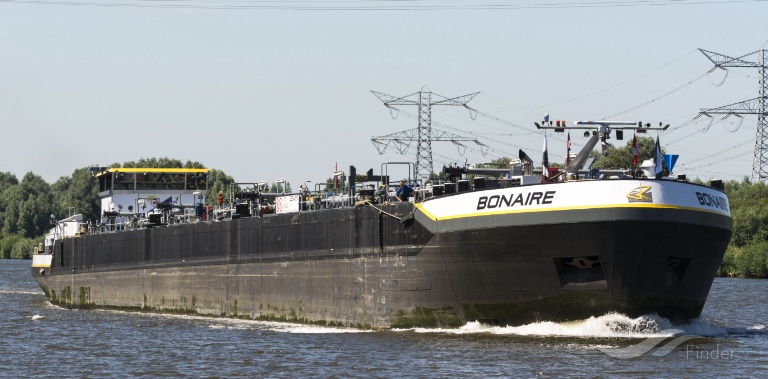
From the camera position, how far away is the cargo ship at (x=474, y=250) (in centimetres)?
2894

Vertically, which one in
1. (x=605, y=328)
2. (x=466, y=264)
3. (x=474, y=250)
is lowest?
(x=605, y=328)

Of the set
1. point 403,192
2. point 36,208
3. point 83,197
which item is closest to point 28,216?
point 36,208

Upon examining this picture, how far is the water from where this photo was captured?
26141mm

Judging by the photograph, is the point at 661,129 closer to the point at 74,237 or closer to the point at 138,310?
the point at 138,310

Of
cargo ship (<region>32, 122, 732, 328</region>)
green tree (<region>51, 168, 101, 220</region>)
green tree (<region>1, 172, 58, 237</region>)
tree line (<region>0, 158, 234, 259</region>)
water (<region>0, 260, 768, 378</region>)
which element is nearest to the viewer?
water (<region>0, 260, 768, 378</region>)

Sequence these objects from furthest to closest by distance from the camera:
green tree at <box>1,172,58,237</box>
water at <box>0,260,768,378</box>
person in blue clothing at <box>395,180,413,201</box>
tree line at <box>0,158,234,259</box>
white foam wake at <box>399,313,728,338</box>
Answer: green tree at <box>1,172,58,237</box> → tree line at <box>0,158,234,259</box> → person in blue clothing at <box>395,180,413,201</box> → white foam wake at <box>399,313,728,338</box> → water at <box>0,260,768,378</box>

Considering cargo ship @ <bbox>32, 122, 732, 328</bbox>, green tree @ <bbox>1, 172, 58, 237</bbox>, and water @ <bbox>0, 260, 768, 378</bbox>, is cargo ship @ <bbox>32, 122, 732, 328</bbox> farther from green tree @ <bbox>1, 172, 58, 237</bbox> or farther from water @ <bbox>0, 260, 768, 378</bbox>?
green tree @ <bbox>1, 172, 58, 237</bbox>

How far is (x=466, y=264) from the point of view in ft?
102

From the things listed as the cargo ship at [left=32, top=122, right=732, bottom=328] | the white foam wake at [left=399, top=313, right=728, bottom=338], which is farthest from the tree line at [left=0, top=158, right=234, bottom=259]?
the white foam wake at [left=399, top=313, right=728, bottom=338]

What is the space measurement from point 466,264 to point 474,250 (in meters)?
0.53

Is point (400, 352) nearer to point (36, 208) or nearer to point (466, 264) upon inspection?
point (466, 264)

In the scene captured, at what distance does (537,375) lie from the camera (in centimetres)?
2480

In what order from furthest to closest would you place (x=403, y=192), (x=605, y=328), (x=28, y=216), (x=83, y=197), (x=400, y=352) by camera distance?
(x=83, y=197), (x=28, y=216), (x=403, y=192), (x=605, y=328), (x=400, y=352)

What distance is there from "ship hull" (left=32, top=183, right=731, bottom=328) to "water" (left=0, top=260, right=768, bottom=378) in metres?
0.57
